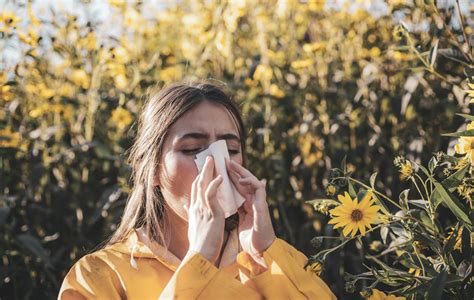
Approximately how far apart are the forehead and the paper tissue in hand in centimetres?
9

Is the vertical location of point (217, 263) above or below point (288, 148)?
above

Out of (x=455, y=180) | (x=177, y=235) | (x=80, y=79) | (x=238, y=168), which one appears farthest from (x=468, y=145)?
(x=80, y=79)

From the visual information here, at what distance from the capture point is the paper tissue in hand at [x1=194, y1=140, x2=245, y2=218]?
63.8 inches

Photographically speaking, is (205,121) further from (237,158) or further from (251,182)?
(251,182)

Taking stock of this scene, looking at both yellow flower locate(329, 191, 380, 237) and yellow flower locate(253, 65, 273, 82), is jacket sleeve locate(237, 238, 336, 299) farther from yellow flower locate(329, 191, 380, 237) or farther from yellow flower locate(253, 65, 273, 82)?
yellow flower locate(253, 65, 273, 82)

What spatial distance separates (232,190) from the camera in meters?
1.65

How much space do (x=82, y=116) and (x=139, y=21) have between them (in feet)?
2.06

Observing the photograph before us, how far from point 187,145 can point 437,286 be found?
0.67 meters

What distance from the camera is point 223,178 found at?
1603 millimetres

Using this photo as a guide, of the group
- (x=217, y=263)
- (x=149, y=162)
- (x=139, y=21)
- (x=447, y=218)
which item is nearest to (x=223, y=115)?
(x=149, y=162)

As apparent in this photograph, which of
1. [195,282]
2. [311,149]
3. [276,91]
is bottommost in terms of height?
[311,149]

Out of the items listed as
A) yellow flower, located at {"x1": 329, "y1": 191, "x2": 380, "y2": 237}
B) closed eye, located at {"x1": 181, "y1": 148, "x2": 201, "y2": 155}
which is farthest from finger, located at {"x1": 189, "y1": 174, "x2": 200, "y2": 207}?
yellow flower, located at {"x1": 329, "y1": 191, "x2": 380, "y2": 237}

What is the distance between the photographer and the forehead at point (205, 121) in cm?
175

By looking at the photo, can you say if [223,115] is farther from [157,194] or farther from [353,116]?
[353,116]
